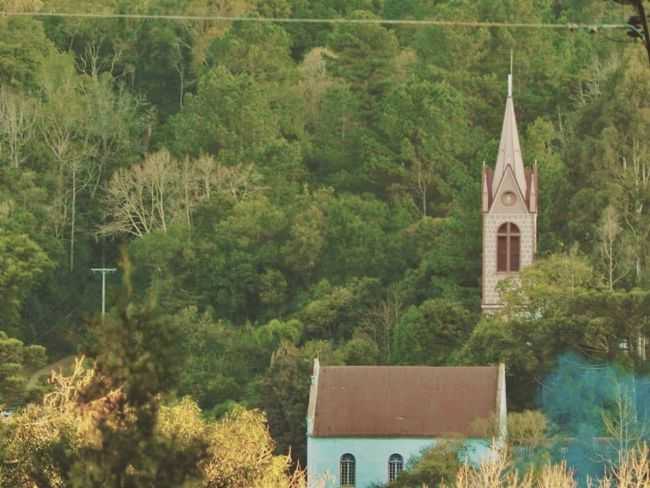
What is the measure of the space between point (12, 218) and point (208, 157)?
6632 millimetres

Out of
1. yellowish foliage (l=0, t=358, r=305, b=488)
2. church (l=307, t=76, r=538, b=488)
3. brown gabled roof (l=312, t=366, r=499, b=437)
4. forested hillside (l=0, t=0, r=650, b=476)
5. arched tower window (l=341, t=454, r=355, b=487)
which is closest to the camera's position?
yellowish foliage (l=0, t=358, r=305, b=488)

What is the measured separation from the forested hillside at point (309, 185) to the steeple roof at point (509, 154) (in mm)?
1113

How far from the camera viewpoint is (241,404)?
299ft

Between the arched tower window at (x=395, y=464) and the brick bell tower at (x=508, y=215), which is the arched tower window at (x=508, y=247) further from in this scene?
the arched tower window at (x=395, y=464)

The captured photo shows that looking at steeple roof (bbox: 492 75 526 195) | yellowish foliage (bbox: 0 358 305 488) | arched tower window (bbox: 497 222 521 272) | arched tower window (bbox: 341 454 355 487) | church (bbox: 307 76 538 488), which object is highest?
steeple roof (bbox: 492 75 526 195)

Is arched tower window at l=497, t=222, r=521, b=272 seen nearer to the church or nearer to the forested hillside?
the forested hillside

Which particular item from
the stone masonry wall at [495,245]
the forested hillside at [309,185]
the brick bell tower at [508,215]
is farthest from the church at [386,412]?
the brick bell tower at [508,215]

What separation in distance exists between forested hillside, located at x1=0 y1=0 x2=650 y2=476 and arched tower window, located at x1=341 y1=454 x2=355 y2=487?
1.03 meters

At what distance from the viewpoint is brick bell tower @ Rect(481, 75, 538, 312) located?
97.4 meters

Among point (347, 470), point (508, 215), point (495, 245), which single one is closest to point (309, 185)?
point (508, 215)

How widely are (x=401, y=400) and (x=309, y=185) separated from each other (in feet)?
70.3

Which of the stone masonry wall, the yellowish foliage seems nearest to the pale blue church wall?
the stone masonry wall

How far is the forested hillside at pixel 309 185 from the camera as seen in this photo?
307 feet

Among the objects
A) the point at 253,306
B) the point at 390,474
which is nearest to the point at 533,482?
the point at 390,474
